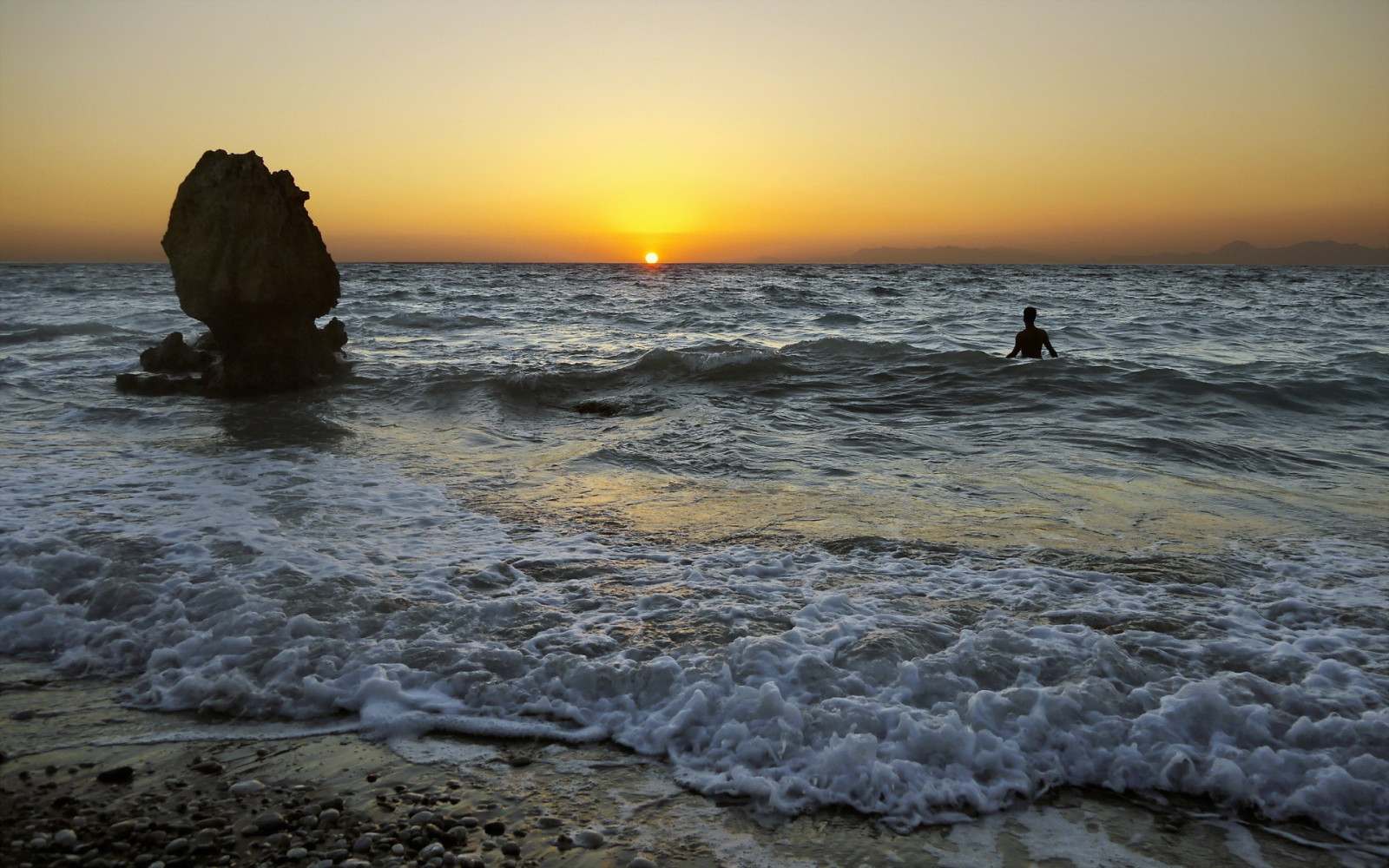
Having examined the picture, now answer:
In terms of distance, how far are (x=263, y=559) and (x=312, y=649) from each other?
1.34 metres

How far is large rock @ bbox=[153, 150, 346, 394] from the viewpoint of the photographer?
10.5 meters

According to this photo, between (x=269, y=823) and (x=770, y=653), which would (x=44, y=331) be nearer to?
(x=269, y=823)

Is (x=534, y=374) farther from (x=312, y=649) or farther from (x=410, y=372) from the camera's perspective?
(x=312, y=649)

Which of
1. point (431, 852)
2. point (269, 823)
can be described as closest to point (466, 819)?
point (431, 852)

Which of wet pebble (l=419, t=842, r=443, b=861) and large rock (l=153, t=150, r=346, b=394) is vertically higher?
large rock (l=153, t=150, r=346, b=394)

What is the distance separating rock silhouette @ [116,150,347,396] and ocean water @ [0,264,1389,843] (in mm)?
680

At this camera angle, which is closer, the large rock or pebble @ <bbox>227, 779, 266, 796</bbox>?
pebble @ <bbox>227, 779, 266, 796</bbox>

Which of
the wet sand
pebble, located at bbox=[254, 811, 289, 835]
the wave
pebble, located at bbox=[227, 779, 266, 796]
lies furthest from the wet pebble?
the wave

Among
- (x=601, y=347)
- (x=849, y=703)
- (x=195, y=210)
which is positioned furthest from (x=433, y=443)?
(x=601, y=347)

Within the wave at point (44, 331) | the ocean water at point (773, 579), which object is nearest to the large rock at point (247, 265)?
the ocean water at point (773, 579)

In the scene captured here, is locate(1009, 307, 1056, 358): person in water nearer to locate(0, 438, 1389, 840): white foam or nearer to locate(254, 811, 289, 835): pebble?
locate(0, 438, 1389, 840): white foam

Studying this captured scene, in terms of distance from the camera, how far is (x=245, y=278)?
10.7 meters

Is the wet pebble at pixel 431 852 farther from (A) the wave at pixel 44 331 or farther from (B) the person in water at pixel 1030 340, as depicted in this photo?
(A) the wave at pixel 44 331

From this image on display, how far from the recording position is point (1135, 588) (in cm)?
479
